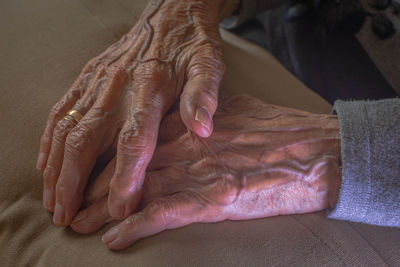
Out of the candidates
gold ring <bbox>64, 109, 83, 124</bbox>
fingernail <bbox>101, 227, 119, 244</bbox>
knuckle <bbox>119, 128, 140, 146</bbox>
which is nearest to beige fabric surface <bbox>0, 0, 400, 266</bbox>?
fingernail <bbox>101, 227, 119, 244</bbox>

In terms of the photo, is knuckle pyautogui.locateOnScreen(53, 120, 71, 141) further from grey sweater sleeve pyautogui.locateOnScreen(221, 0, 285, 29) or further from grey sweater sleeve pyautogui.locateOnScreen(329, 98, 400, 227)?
grey sweater sleeve pyautogui.locateOnScreen(221, 0, 285, 29)

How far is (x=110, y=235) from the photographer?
694mm


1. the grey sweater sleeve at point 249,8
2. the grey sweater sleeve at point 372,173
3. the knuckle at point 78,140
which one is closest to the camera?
the grey sweater sleeve at point 372,173

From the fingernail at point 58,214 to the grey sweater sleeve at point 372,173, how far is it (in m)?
0.65

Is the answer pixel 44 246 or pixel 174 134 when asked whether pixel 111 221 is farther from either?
pixel 174 134

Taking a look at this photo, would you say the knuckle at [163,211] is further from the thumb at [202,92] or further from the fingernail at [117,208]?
the thumb at [202,92]

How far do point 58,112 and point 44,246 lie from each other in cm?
36

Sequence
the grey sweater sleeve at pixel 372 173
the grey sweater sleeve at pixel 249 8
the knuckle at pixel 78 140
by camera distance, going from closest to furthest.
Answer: the grey sweater sleeve at pixel 372 173 → the knuckle at pixel 78 140 → the grey sweater sleeve at pixel 249 8

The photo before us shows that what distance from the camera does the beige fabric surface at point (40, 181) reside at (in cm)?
66

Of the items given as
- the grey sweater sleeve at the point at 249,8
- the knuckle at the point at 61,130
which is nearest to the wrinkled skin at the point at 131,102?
the knuckle at the point at 61,130

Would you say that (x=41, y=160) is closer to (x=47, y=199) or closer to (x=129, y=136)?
(x=47, y=199)

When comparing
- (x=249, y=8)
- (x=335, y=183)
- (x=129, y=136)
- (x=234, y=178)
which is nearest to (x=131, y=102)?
(x=129, y=136)

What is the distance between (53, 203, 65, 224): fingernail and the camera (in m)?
0.74

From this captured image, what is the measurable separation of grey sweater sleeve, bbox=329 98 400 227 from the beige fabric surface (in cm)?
7
